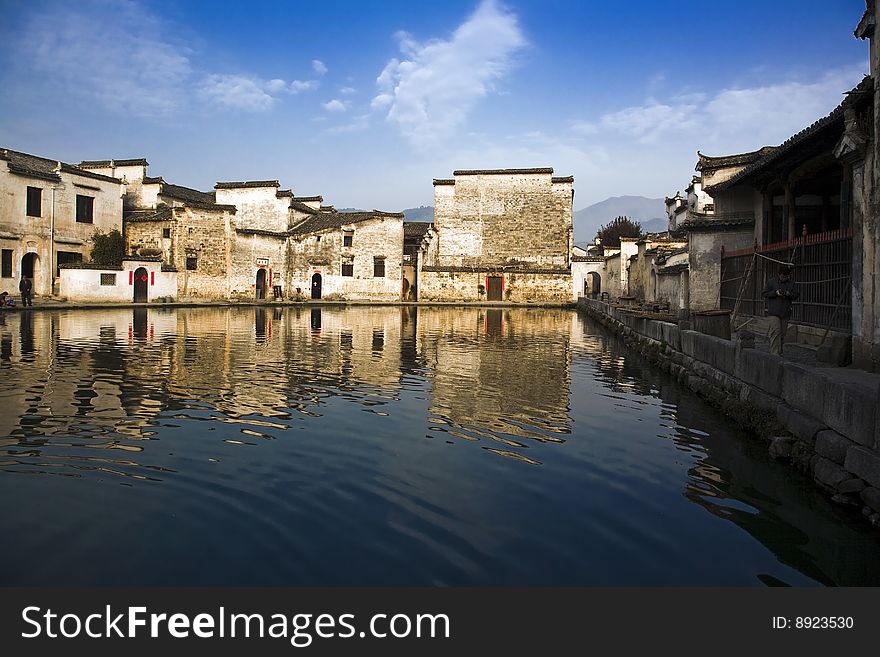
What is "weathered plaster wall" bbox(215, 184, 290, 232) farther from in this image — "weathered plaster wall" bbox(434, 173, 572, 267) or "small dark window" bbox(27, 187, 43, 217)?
"small dark window" bbox(27, 187, 43, 217)

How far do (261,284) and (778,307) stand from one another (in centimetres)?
3840

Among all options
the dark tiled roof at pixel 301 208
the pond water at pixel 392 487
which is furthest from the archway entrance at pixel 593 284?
the pond water at pixel 392 487

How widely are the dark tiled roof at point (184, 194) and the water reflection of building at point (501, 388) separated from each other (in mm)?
30778

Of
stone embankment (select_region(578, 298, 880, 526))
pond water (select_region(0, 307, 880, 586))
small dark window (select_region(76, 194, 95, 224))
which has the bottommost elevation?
pond water (select_region(0, 307, 880, 586))

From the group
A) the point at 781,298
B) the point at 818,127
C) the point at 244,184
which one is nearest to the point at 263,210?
the point at 244,184

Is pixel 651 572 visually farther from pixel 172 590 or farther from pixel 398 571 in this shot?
pixel 172 590

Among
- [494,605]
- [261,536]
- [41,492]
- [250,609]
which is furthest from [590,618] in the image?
[41,492]

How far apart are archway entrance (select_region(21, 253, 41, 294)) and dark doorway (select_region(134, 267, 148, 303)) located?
4.73 m

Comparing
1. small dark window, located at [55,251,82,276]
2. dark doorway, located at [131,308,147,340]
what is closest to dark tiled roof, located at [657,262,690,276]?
dark doorway, located at [131,308,147,340]

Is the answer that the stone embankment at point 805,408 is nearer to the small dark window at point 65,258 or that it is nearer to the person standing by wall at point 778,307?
the person standing by wall at point 778,307

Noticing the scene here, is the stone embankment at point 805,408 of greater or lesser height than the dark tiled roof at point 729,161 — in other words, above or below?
below

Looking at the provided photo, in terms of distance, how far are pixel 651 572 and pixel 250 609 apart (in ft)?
8.43

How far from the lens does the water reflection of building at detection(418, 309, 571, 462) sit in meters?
8.00

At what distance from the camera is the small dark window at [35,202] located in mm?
33500
